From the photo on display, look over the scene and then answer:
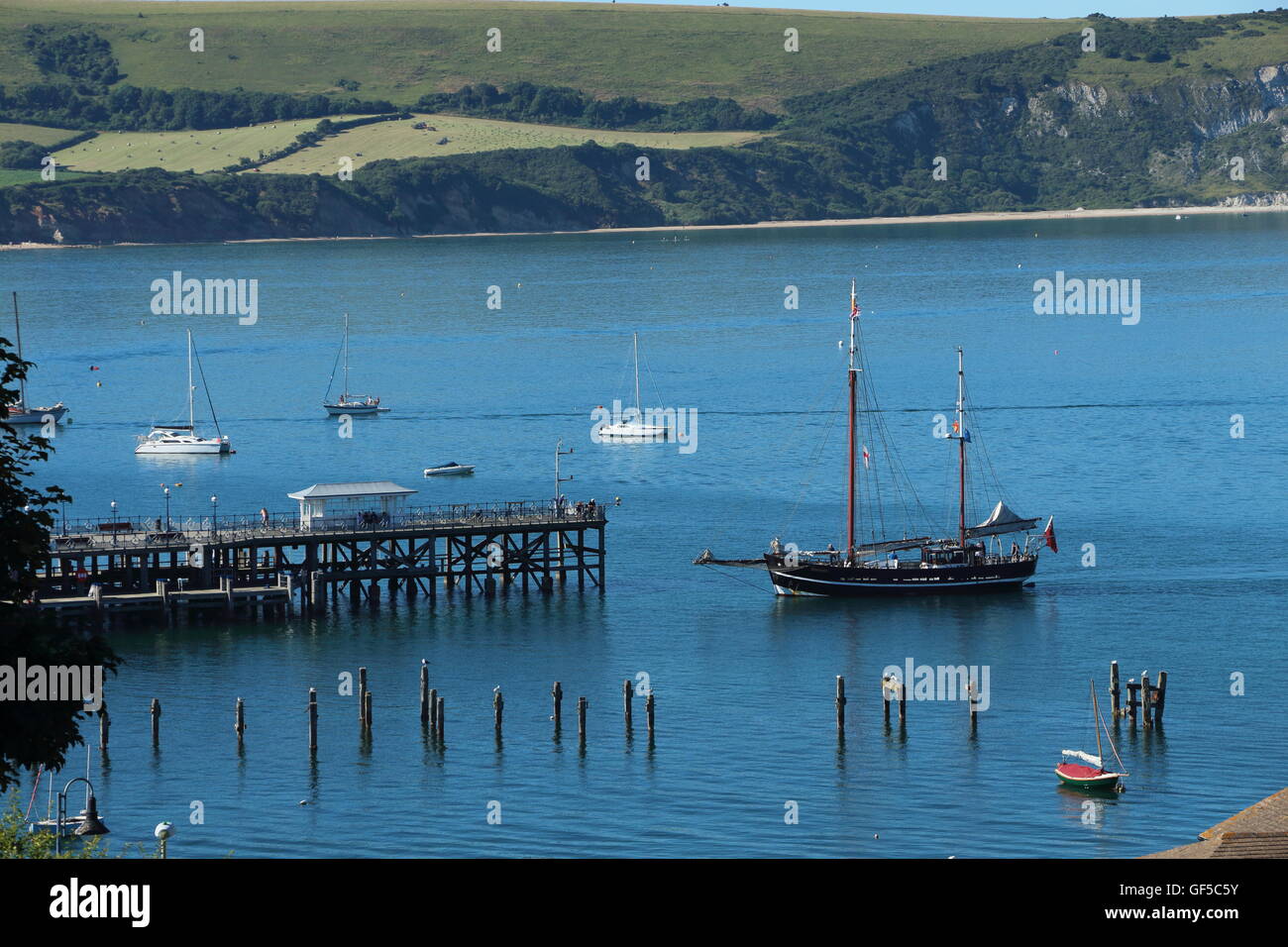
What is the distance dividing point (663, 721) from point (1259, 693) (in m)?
18.9

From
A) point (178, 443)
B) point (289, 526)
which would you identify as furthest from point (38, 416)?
point (289, 526)

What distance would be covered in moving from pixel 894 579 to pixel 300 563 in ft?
77.1

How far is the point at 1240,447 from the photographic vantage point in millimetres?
122375

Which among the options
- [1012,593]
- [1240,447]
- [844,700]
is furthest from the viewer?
[1240,447]

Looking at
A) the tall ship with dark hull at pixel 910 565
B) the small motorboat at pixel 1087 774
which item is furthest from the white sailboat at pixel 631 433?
the small motorboat at pixel 1087 774

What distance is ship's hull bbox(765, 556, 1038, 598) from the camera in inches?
3150

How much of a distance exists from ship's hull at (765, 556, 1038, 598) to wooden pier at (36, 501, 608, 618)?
7.82 m

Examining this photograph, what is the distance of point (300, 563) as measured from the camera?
8094 cm

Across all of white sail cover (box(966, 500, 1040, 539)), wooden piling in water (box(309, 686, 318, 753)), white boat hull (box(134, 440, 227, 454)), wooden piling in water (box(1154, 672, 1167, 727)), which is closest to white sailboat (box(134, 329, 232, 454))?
white boat hull (box(134, 440, 227, 454))

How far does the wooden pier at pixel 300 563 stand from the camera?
74.6m

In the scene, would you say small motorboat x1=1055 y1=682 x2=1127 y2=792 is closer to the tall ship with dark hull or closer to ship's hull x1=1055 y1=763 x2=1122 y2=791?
ship's hull x1=1055 y1=763 x2=1122 y2=791
